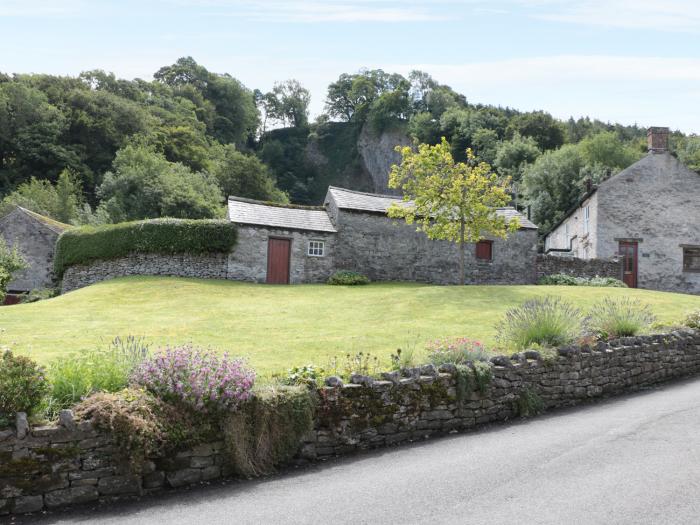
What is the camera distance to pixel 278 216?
107ft

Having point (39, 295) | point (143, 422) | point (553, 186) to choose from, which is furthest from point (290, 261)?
point (553, 186)

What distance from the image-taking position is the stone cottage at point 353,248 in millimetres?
31281

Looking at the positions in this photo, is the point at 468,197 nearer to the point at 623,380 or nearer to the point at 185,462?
the point at 623,380

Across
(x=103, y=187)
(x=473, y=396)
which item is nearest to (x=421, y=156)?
(x=473, y=396)

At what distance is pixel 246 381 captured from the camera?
8625mm

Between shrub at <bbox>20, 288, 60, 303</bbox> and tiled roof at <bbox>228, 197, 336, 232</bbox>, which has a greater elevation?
tiled roof at <bbox>228, 197, 336, 232</bbox>

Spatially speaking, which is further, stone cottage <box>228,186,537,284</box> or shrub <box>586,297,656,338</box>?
stone cottage <box>228,186,537,284</box>

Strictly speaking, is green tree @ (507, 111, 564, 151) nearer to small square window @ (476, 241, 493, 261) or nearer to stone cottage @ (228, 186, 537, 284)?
stone cottage @ (228, 186, 537, 284)

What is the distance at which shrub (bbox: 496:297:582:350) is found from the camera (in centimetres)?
1320

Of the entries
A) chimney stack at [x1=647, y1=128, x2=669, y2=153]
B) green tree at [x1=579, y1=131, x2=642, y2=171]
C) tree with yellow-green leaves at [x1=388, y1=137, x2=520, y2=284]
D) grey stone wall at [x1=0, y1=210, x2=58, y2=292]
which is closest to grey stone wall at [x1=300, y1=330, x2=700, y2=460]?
tree with yellow-green leaves at [x1=388, y1=137, x2=520, y2=284]

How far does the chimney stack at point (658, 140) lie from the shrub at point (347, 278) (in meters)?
20.7

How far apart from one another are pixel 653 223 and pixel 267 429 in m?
34.7

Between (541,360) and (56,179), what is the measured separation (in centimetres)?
5963

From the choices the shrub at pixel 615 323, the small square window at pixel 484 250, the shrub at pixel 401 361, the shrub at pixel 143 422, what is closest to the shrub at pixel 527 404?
the shrub at pixel 401 361
